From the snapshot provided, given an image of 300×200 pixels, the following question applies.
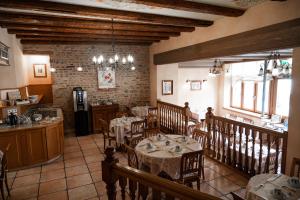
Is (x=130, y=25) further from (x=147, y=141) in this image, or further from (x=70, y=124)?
(x=70, y=124)

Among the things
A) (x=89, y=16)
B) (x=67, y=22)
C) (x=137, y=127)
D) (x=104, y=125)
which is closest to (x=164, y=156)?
(x=137, y=127)

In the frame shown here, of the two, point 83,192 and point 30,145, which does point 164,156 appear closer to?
point 83,192

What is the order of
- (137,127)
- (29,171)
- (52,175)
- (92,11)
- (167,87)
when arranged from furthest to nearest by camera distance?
(167,87) → (137,127) → (29,171) → (52,175) → (92,11)

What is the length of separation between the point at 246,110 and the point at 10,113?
9.40 metres

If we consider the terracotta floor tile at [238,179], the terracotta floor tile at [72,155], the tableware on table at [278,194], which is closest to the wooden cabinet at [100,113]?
the terracotta floor tile at [72,155]

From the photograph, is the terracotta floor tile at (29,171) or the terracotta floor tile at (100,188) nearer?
the terracotta floor tile at (100,188)

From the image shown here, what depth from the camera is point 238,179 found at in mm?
4121

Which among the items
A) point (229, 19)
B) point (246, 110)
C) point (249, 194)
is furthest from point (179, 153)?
point (246, 110)

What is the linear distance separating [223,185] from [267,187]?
1516 mm

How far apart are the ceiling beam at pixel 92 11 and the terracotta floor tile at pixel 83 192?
3250 mm

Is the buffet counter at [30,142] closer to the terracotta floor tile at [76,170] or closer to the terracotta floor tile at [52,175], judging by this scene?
the terracotta floor tile at [52,175]

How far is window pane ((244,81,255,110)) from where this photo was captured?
956cm

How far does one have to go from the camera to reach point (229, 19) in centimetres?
417

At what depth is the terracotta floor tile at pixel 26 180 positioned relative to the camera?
163 inches
